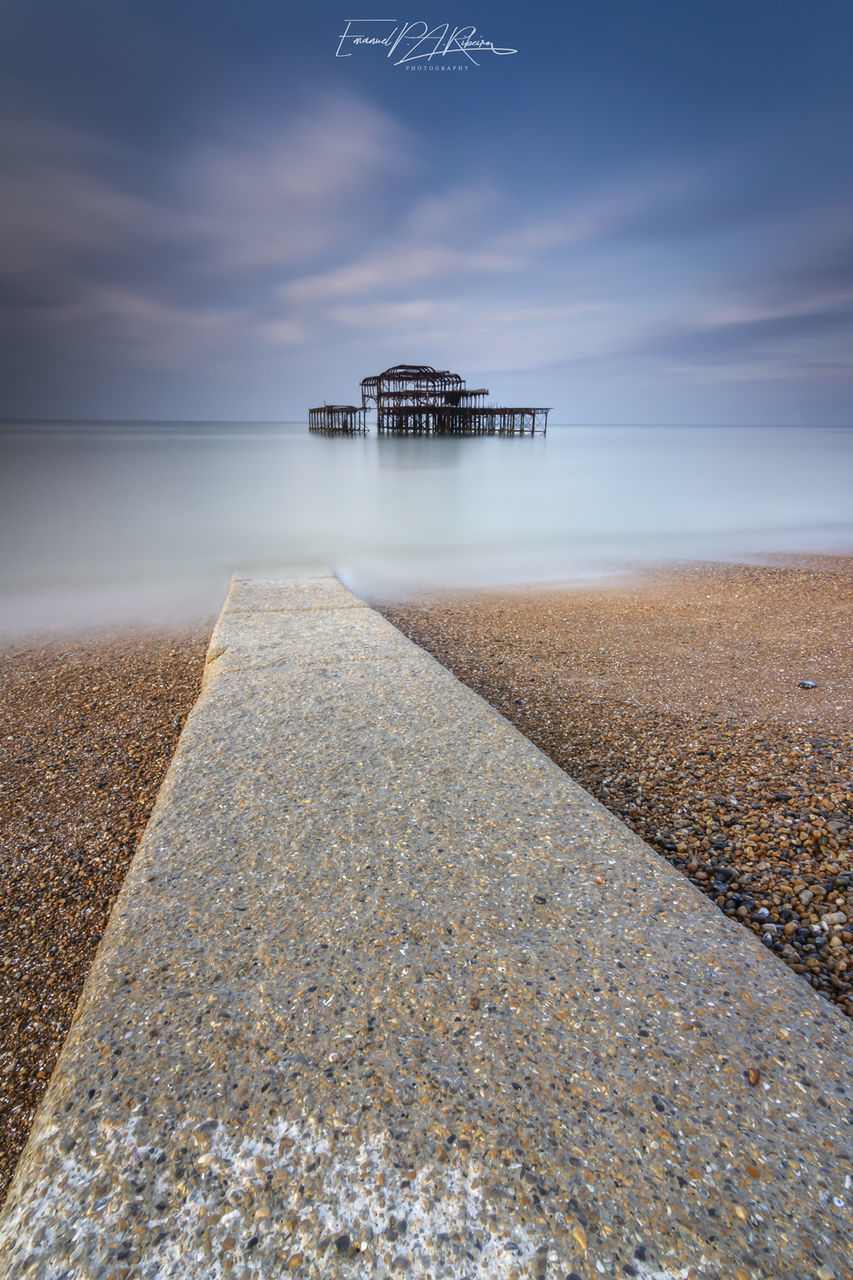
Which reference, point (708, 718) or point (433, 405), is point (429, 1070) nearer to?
point (708, 718)

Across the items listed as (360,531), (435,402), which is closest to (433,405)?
(435,402)

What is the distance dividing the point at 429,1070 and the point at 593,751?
2012 mm

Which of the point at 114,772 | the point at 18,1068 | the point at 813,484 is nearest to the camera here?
the point at 18,1068

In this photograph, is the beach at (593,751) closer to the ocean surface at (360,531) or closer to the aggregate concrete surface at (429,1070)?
the aggregate concrete surface at (429,1070)

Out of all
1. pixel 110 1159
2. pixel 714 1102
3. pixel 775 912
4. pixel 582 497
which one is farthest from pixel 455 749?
pixel 582 497

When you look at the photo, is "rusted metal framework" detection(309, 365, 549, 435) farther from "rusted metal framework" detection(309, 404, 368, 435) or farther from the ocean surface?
the ocean surface

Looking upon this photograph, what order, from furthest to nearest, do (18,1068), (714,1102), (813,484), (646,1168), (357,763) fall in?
(813,484) < (357,763) < (18,1068) < (714,1102) < (646,1168)

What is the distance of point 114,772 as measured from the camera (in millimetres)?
2906

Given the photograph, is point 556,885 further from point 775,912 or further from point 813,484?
point 813,484

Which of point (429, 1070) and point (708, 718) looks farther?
point (708, 718)

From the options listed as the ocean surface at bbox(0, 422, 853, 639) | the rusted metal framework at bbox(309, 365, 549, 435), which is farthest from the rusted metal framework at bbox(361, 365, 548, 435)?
the ocean surface at bbox(0, 422, 853, 639)

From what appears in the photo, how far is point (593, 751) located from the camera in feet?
10.1

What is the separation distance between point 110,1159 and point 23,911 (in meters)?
1.21

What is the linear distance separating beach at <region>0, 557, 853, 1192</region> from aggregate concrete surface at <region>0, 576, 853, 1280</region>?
0.95ft
